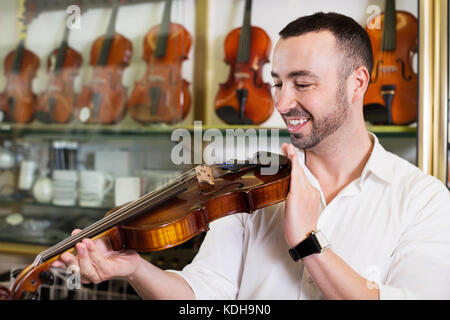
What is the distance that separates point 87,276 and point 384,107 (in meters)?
0.51

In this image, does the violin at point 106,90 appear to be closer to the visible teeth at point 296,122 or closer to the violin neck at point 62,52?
the violin neck at point 62,52

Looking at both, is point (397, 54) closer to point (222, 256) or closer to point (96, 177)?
point (222, 256)

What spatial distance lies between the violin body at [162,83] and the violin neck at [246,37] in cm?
30

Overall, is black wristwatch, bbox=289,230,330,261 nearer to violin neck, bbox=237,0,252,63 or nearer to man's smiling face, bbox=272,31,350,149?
man's smiling face, bbox=272,31,350,149

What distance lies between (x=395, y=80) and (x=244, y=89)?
0.89ft

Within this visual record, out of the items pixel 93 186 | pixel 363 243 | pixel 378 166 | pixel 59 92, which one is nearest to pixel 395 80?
pixel 378 166

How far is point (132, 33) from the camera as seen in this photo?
1175 mm

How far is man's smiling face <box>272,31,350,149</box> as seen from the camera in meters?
0.47

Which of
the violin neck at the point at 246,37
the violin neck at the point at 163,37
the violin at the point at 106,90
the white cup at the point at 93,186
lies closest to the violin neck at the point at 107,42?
the violin at the point at 106,90

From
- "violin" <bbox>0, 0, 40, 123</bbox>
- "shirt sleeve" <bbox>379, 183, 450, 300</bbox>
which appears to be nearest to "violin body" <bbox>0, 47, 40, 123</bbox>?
"violin" <bbox>0, 0, 40, 123</bbox>

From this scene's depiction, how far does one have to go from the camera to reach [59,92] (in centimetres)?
117

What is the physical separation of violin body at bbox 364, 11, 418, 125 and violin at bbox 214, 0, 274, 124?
17 cm

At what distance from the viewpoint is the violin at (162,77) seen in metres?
1.13
